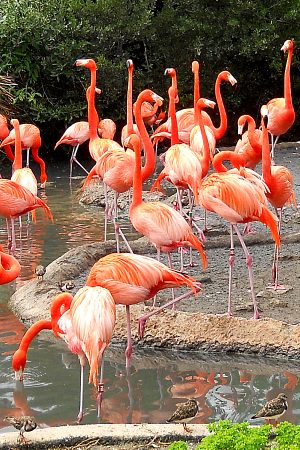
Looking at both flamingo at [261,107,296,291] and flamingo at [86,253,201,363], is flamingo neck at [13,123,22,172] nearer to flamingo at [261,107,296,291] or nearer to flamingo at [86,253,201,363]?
flamingo at [261,107,296,291]

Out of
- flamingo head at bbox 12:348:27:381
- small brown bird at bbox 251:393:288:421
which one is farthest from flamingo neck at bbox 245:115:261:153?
small brown bird at bbox 251:393:288:421

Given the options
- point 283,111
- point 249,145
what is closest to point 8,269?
point 249,145

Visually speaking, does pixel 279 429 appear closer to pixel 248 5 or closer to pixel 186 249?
pixel 186 249

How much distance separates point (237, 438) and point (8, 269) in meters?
2.92

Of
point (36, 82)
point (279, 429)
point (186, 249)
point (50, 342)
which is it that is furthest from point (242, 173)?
point (36, 82)

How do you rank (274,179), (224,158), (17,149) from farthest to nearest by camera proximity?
(17,149)
(224,158)
(274,179)

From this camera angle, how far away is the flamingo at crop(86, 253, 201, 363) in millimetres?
5027

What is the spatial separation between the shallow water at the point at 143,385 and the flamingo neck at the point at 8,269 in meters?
0.36

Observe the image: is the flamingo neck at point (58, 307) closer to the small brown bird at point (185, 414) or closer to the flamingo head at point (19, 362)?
the flamingo head at point (19, 362)

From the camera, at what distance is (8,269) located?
607cm

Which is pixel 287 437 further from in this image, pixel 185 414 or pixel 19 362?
pixel 19 362

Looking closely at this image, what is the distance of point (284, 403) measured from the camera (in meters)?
4.05

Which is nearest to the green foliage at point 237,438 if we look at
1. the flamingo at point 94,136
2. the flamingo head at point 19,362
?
the flamingo head at point 19,362

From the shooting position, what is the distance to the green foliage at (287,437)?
348cm
